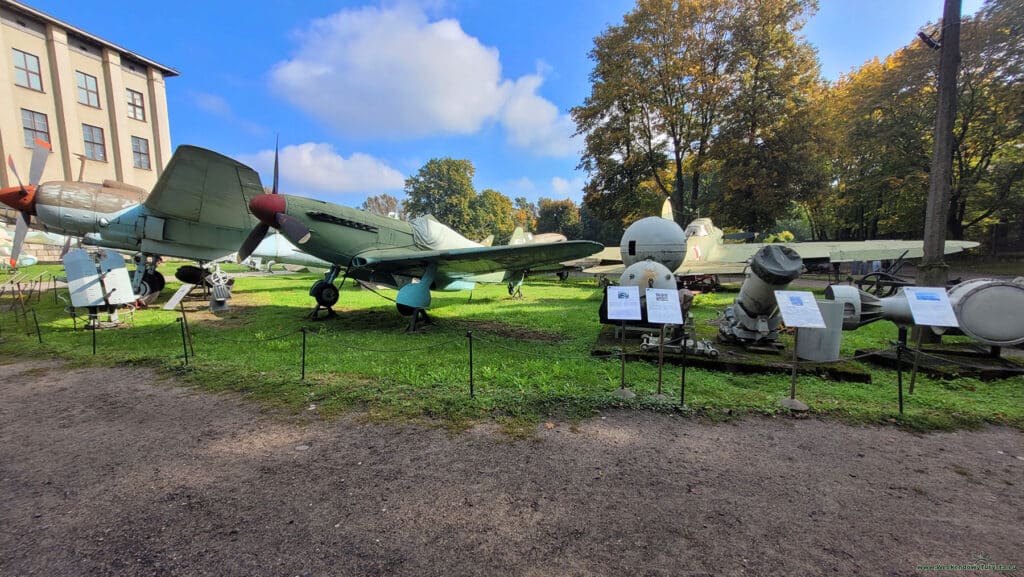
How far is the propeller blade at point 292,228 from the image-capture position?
8602mm

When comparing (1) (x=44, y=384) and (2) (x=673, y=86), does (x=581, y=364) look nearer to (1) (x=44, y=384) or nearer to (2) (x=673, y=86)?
(1) (x=44, y=384)

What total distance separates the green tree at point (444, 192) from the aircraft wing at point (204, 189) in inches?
1683

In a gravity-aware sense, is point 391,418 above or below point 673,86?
below

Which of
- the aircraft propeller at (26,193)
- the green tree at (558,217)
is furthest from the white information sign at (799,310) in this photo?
the green tree at (558,217)

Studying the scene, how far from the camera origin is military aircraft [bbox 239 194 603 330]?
816cm

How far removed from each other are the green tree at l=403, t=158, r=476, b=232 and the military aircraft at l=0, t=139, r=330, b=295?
139 feet

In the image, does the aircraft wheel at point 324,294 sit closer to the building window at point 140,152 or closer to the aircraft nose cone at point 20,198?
the aircraft nose cone at point 20,198

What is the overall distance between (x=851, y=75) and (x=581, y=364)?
127 feet

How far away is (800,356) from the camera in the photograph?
5648 mm

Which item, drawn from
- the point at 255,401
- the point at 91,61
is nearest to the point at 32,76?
the point at 91,61

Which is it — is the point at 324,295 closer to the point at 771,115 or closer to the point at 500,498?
the point at 500,498

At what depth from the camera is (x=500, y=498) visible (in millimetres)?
2787

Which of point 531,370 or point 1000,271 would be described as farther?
point 1000,271

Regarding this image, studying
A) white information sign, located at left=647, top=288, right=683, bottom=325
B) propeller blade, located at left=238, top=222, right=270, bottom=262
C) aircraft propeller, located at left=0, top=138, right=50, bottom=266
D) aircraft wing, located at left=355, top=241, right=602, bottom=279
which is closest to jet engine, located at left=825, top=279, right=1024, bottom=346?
white information sign, located at left=647, top=288, right=683, bottom=325
